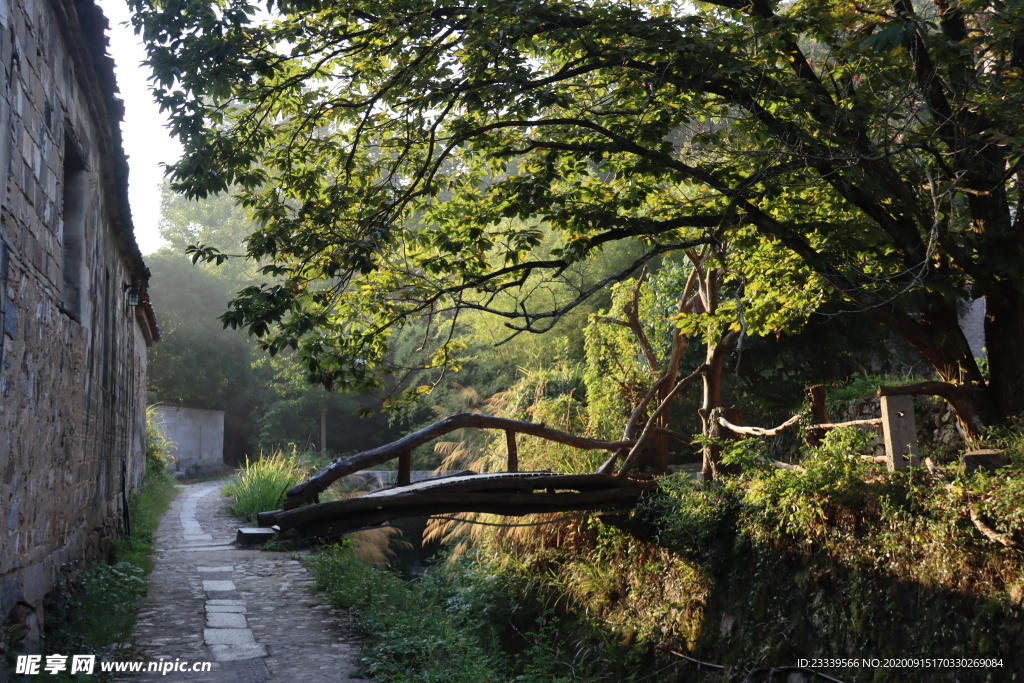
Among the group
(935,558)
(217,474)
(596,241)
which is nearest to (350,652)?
(596,241)

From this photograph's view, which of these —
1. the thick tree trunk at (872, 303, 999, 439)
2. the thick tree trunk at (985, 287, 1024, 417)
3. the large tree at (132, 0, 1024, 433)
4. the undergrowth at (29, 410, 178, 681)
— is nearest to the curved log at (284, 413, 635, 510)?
the large tree at (132, 0, 1024, 433)

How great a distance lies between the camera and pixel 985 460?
4.86 meters

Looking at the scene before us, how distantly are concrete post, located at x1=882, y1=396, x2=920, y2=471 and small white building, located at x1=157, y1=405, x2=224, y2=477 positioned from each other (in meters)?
17.4

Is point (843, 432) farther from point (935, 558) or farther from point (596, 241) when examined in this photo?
point (596, 241)

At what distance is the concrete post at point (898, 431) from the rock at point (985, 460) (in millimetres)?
540

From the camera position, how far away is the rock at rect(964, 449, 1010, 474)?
15.9ft

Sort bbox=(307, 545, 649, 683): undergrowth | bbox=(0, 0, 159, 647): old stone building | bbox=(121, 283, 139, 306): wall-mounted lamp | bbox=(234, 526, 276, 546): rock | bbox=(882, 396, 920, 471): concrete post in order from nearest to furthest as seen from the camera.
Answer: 1. bbox=(0, 0, 159, 647): old stone building
2. bbox=(307, 545, 649, 683): undergrowth
3. bbox=(882, 396, 920, 471): concrete post
4. bbox=(121, 283, 139, 306): wall-mounted lamp
5. bbox=(234, 526, 276, 546): rock

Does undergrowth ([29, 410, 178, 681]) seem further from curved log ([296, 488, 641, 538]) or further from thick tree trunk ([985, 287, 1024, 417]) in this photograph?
thick tree trunk ([985, 287, 1024, 417])

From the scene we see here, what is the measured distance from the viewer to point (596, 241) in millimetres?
5680

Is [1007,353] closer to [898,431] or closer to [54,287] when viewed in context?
[898,431]

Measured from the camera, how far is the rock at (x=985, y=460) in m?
4.84

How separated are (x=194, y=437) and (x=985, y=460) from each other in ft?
68.9

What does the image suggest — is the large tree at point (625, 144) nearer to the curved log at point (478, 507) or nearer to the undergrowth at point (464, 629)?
the curved log at point (478, 507)

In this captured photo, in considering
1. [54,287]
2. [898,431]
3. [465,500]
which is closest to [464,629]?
[465,500]
